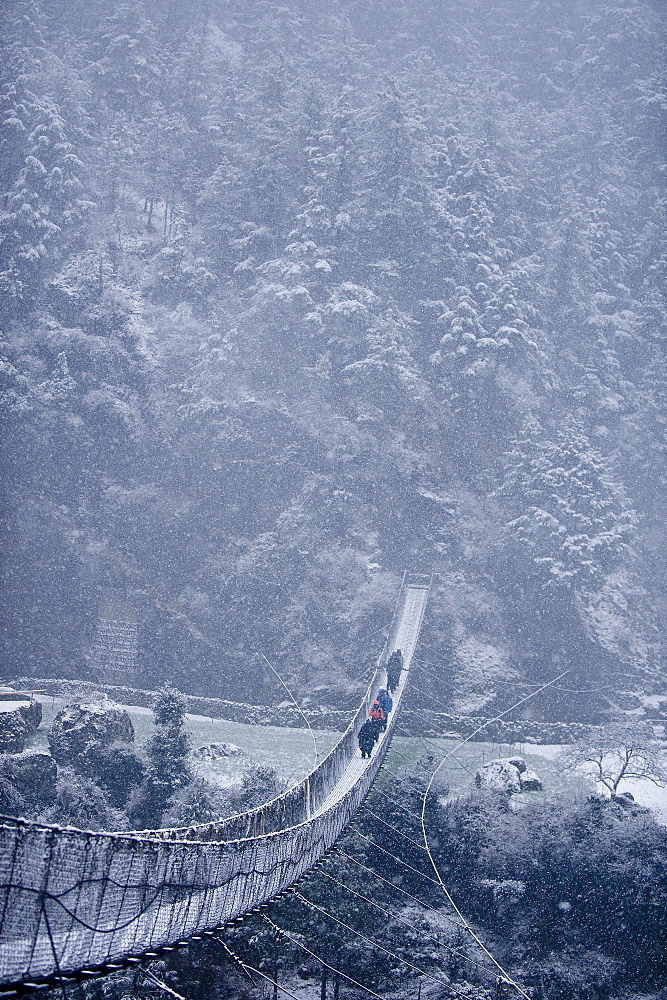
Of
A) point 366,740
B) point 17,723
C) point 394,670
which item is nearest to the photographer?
point 366,740

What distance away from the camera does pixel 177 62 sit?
3847 cm

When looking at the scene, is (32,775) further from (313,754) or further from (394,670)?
(394,670)

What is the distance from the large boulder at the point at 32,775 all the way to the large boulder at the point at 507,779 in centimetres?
1020

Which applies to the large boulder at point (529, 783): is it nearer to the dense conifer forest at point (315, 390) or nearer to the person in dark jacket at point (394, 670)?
the dense conifer forest at point (315, 390)

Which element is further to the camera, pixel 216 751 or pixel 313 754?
pixel 313 754

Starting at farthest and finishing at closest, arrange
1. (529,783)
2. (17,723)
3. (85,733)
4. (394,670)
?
(17,723), (529,783), (85,733), (394,670)

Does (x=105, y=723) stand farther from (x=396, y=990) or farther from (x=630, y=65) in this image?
(x=630, y=65)

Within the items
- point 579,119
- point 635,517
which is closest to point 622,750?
point 635,517

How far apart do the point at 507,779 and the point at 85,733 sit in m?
10.5

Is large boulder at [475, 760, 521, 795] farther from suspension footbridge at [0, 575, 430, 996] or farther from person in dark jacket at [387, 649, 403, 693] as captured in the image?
suspension footbridge at [0, 575, 430, 996]

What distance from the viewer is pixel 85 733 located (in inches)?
749

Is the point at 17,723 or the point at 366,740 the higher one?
the point at 366,740

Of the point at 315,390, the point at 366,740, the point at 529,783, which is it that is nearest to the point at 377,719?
the point at 366,740

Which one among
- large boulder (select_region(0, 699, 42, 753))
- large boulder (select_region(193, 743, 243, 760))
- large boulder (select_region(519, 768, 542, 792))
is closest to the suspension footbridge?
large boulder (select_region(519, 768, 542, 792))
